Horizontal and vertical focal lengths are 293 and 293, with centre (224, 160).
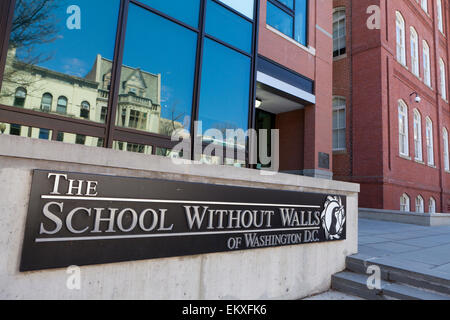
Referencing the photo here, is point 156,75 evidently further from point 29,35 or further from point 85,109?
point 29,35

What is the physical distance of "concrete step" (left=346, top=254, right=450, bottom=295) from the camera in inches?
141

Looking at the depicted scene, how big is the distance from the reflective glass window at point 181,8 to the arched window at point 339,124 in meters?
10.6

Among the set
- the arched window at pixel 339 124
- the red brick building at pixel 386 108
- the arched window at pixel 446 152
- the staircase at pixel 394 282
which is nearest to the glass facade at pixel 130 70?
the staircase at pixel 394 282

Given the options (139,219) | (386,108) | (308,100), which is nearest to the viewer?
(139,219)

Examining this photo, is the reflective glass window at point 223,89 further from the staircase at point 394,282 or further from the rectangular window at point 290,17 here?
the staircase at point 394,282

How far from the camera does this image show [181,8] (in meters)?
6.04

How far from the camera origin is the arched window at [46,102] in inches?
178

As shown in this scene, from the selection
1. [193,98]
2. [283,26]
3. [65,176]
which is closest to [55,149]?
[65,176]

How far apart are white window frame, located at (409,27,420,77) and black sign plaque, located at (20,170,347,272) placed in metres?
17.0

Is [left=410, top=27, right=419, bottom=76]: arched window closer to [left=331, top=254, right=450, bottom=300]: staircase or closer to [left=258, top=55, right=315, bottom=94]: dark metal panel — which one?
[left=258, top=55, right=315, bottom=94]: dark metal panel

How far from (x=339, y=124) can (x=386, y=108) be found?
221 cm

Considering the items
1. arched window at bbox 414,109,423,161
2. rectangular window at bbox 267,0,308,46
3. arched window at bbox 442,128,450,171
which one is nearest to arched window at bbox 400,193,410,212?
arched window at bbox 414,109,423,161

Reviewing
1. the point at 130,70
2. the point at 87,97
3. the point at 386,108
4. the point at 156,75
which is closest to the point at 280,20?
the point at 156,75

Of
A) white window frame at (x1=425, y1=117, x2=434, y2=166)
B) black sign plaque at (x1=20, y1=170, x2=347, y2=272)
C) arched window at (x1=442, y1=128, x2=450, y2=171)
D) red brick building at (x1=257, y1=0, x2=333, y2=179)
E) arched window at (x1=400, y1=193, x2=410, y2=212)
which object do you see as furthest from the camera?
arched window at (x1=442, y1=128, x2=450, y2=171)
